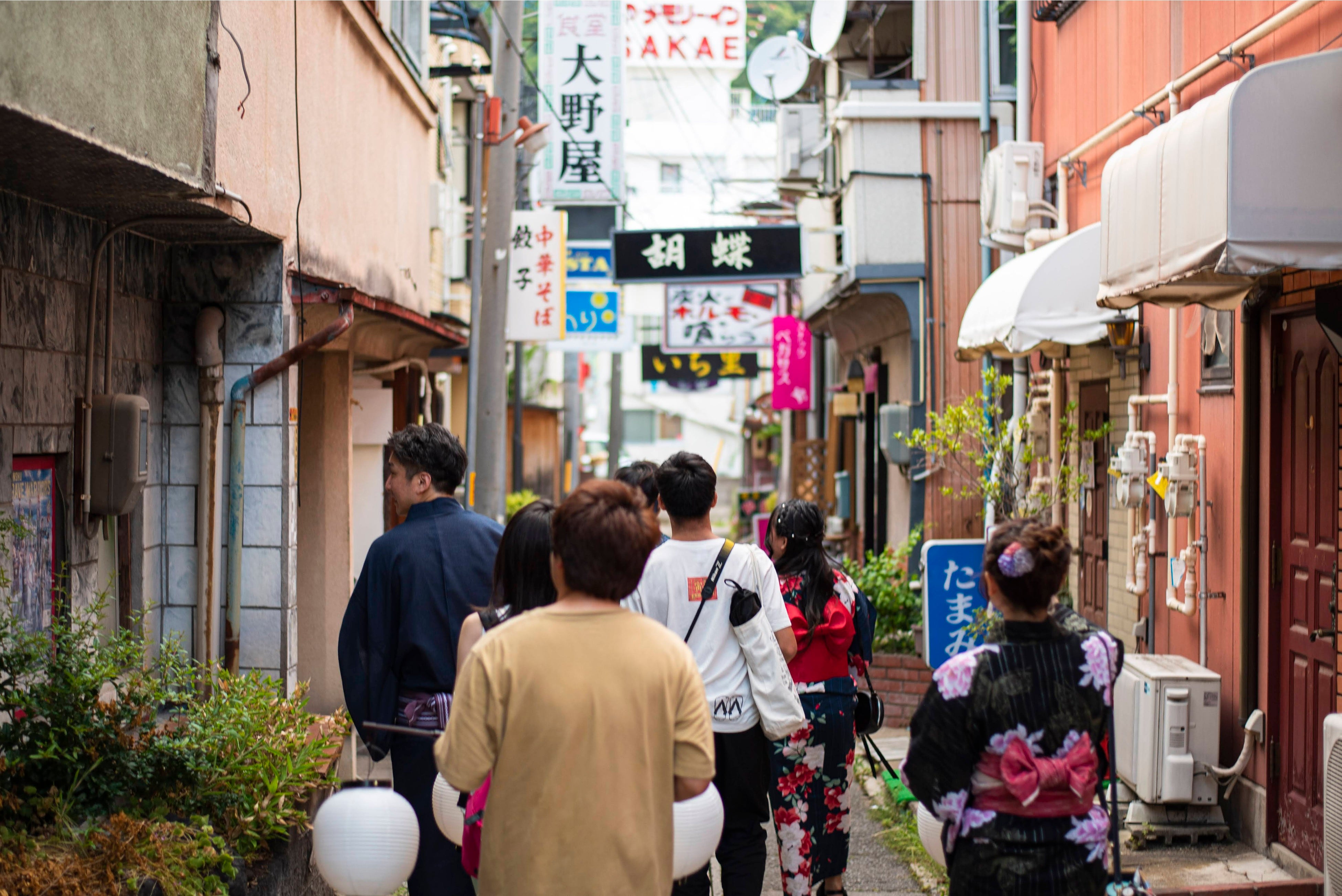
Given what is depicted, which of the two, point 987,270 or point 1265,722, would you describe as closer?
point 1265,722

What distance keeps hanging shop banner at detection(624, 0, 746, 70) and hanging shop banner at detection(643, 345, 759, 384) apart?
975cm

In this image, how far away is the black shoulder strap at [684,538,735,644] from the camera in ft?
16.1

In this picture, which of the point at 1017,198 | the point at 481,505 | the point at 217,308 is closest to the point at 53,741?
the point at 217,308

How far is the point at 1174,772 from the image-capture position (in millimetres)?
6922

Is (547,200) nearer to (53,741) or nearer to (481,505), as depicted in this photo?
(481,505)

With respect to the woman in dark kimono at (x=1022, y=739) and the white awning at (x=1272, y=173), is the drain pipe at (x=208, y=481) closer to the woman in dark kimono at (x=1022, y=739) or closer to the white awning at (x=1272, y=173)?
the woman in dark kimono at (x=1022, y=739)

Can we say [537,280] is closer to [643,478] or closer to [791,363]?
[643,478]

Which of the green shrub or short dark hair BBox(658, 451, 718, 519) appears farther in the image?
the green shrub

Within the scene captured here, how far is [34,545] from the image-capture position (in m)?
5.77

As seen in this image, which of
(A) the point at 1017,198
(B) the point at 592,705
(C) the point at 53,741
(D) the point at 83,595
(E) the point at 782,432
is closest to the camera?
(B) the point at 592,705

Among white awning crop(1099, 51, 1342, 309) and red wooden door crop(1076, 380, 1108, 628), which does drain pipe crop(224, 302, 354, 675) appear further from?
red wooden door crop(1076, 380, 1108, 628)

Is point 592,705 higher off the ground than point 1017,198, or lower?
lower

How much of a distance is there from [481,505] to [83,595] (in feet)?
16.3

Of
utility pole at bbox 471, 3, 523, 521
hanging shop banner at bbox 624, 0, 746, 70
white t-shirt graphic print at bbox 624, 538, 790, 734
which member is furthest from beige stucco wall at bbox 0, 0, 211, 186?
hanging shop banner at bbox 624, 0, 746, 70
